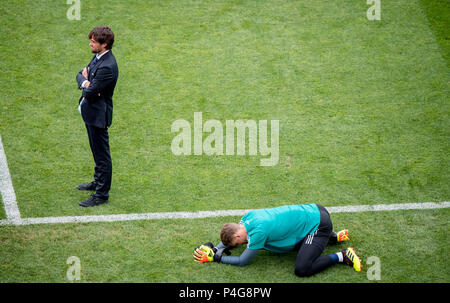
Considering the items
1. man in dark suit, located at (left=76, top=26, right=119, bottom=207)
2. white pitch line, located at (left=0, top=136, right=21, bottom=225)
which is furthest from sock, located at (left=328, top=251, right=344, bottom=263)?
white pitch line, located at (left=0, top=136, right=21, bottom=225)

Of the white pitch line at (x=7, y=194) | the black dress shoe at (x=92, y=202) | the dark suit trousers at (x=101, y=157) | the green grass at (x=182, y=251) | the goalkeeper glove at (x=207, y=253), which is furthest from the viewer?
the black dress shoe at (x=92, y=202)

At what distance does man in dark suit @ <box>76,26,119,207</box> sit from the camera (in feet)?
18.4

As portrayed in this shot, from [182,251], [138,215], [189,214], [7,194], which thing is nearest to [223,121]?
[189,214]

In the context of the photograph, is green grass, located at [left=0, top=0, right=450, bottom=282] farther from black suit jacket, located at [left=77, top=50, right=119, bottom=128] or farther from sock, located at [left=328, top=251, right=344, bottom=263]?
black suit jacket, located at [left=77, top=50, right=119, bottom=128]

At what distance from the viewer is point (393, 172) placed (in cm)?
681

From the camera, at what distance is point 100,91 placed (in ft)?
18.6

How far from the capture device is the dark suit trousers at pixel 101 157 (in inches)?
232

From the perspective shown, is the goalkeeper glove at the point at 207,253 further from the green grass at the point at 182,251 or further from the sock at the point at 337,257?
the sock at the point at 337,257

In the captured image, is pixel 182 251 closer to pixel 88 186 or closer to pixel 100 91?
pixel 88 186

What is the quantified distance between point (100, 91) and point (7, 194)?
1953mm

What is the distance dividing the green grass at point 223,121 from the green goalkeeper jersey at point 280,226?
0.32m

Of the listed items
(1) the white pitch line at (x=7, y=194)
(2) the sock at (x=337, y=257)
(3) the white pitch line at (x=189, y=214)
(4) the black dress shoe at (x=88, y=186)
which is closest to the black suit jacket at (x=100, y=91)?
(4) the black dress shoe at (x=88, y=186)

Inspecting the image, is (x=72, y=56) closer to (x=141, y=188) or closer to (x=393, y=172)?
(x=141, y=188)

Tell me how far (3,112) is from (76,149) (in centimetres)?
151
